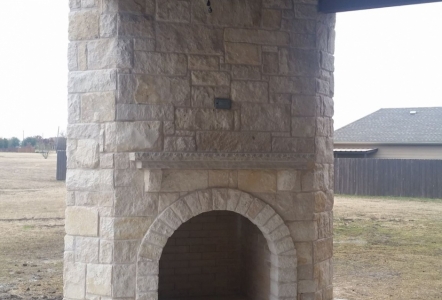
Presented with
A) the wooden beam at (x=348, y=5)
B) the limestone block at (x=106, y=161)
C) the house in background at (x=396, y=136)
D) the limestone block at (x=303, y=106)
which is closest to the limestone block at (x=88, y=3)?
the limestone block at (x=106, y=161)

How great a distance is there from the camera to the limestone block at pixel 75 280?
489 cm

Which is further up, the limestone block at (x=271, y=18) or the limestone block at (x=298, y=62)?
the limestone block at (x=271, y=18)

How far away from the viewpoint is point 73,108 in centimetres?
506

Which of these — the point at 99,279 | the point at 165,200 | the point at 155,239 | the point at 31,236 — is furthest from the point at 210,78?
the point at 31,236

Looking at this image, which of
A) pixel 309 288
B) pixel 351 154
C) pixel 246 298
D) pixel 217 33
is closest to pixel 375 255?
pixel 246 298

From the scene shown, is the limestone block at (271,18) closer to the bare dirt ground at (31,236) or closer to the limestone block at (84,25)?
the limestone block at (84,25)

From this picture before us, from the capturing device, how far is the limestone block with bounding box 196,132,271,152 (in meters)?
4.94

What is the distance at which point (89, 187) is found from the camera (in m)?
4.93

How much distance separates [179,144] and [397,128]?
20748 mm

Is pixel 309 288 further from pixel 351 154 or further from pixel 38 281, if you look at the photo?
pixel 351 154

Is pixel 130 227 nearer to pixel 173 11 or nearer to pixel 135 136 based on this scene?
pixel 135 136

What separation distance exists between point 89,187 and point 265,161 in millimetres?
1725

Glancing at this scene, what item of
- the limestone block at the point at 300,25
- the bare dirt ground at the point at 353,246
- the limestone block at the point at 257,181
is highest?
the limestone block at the point at 300,25

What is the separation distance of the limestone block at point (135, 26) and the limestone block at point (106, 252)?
6.45ft
